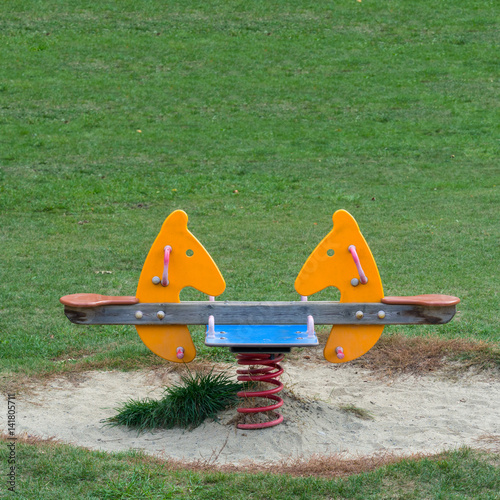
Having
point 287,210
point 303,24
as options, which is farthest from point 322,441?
point 303,24

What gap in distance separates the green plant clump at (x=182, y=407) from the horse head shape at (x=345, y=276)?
2.93 ft

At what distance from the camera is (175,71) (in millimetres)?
20094

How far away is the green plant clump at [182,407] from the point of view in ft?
17.4

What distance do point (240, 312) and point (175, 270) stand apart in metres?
0.54

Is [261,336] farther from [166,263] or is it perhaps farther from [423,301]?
[423,301]

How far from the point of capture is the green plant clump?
530 cm

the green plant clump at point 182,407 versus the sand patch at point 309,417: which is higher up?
the green plant clump at point 182,407

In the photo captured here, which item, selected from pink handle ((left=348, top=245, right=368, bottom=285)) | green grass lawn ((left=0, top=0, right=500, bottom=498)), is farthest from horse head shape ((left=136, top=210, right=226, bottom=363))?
green grass lawn ((left=0, top=0, right=500, bottom=498))

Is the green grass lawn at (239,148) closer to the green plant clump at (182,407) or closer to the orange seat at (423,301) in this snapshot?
the green plant clump at (182,407)

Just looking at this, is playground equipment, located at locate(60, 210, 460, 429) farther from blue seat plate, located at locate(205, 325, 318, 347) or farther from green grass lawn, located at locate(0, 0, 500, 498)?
green grass lawn, located at locate(0, 0, 500, 498)

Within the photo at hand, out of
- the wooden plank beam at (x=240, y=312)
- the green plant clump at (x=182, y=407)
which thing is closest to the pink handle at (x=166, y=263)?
the wooden plank beam at (x=240, y=312)

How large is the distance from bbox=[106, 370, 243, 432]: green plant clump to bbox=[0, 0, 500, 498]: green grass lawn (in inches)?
46.4

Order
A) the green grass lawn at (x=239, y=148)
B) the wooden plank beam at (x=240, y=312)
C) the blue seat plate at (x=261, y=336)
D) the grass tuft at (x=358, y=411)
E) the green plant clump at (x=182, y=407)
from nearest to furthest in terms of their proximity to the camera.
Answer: the blue seat plate at (x=261, y=336), the wooden plank beam at (x=240, y=312), the green plant clump at (x=182, y=407), the grass tuft at (x=358, y=411), the green grass lawn at (x=239, y=148)

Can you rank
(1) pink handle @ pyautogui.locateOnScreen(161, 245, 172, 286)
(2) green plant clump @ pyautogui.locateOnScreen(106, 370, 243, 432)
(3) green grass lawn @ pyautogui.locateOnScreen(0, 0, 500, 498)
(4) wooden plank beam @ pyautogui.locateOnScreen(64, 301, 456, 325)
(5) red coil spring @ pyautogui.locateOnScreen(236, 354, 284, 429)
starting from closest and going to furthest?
(1) pink handle @ pyautogui.locateOnScreen(161, 245, 172, 286) < (4) wooden plank beam @ pyautogui.locateOnScreen(64, 301, 456, 325) < (5) red coil spring @ pyautogui.locateOnScreen(236, 354, 284, 429) < (2) green plant clump @ pyautogui.locateOnScreen(106, 370, 243, 432) < (3) green grass lawn @ pyautogui.locateOnScreen(0, 0, 500, 498)
